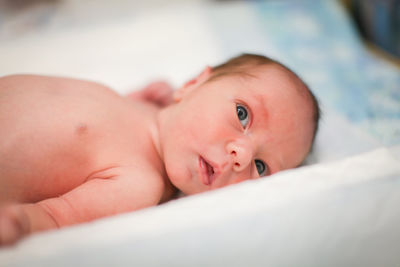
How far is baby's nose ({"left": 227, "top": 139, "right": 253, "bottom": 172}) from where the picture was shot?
2.82ft

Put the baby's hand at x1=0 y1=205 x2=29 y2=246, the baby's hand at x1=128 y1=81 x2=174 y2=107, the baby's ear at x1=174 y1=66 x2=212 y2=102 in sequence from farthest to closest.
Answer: the baby's hand at x1=128 y1=81 x2=174 y2=107 < the baby's ear at x1=174 y1=66 x2=212 y2=102 < the baby's hand at x1=0 y1=205 x2=29 y2=246

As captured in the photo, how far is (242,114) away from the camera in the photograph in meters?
0.96

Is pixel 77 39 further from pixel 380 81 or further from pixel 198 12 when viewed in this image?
pixel 380 81

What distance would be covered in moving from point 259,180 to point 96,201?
37 cm

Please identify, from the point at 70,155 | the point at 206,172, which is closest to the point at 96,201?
the point at 70,155

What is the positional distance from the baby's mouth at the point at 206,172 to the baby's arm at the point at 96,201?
0.12 metres

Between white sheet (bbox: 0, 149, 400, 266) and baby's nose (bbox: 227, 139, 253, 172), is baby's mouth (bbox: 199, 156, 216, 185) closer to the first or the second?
Answer: baby's nose (bbox: 227, 139, 253, 172)

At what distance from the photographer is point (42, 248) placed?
593 millimetres

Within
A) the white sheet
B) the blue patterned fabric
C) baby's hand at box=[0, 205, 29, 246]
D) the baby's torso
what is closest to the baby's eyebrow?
the white sheet

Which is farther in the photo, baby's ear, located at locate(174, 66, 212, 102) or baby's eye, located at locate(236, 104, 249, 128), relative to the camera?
baby's ear, located at locate(174, 66, 212, 102)

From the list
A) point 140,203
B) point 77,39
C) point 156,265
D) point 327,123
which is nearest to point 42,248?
point 156,265

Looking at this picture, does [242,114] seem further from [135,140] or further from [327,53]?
[327,53]

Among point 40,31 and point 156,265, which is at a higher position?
point 40,31

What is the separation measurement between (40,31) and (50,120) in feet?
3.39
